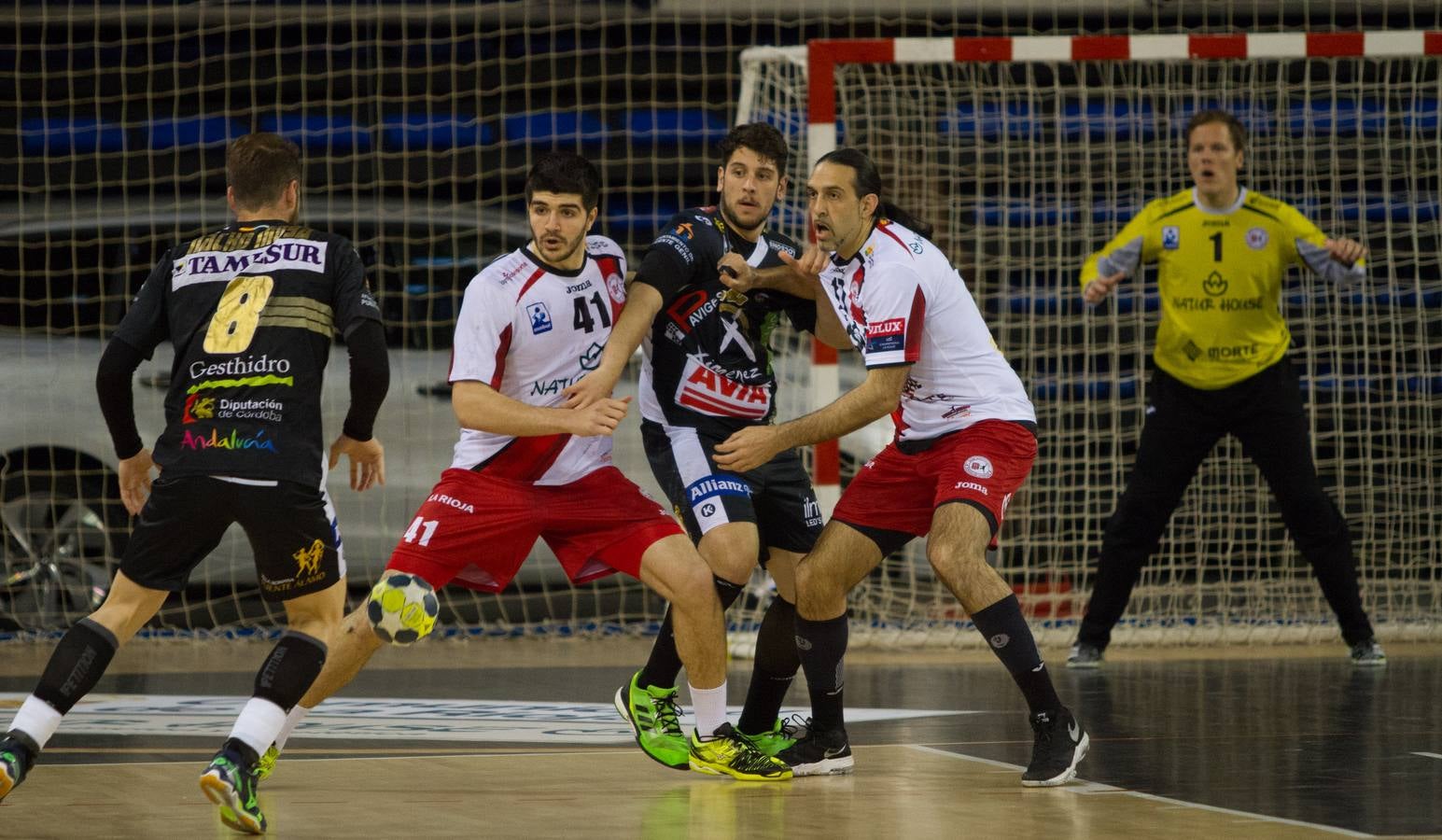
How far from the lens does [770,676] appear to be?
6.12m

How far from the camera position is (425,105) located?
480 inches

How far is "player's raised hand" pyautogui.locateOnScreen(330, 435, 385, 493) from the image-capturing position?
17.8 feet

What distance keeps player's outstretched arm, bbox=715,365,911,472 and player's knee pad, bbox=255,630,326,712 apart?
1.32 m

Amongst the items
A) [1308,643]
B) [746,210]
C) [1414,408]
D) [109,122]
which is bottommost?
[1308,643]

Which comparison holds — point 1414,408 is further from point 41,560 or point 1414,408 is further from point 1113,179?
point 41,560

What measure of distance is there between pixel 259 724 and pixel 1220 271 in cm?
518

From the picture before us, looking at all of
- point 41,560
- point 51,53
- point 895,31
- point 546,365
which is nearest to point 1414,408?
point 895,31

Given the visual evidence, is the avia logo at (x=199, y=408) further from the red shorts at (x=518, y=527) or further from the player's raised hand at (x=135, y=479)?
the red shorts at (x=518, y=527)

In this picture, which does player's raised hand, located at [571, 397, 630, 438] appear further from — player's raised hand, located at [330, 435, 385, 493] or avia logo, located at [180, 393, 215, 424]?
avia logo, located at [180, 393, 215, 424]

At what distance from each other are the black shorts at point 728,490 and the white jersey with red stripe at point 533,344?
348 mm

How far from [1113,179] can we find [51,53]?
6.27 m

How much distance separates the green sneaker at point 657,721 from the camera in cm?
590

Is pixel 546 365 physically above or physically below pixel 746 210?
below

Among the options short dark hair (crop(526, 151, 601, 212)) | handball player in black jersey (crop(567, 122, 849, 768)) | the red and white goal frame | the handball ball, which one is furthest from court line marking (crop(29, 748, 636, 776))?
the red and white goal frame
